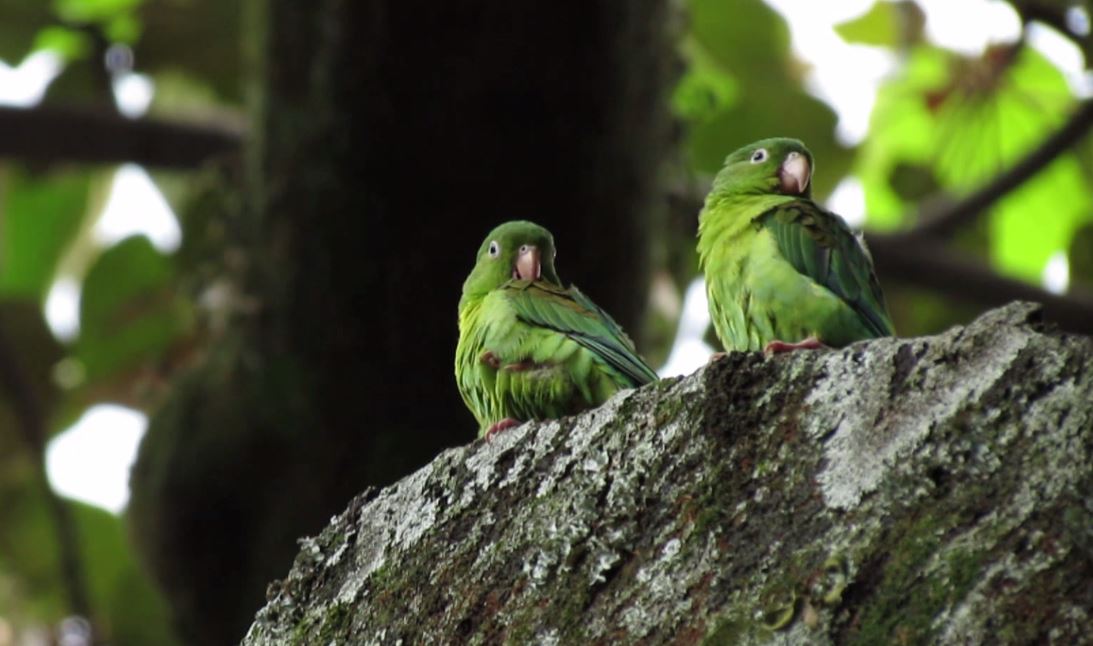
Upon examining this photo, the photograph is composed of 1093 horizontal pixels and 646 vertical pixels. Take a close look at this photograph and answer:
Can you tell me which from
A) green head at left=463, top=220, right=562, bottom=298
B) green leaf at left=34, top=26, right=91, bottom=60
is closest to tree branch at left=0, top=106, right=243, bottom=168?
green leaf at left=34, top=26, right=91, bottom=60

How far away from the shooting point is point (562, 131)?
5.53 meters

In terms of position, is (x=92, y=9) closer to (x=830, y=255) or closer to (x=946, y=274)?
(x=946, y=274)

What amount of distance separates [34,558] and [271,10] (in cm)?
379

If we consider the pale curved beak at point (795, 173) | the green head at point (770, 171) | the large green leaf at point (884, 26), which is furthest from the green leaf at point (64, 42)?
the pale curved beak at point (795, 173)

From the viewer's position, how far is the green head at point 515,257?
3172mm

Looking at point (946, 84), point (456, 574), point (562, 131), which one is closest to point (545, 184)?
point (562, 131)

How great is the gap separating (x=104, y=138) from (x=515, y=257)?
12.8ft

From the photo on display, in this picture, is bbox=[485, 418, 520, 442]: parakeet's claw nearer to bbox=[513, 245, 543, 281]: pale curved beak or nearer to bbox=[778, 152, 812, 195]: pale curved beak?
bbox=[513, 245, 543, 281]: pale curved beak

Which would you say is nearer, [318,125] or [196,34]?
[318,125]

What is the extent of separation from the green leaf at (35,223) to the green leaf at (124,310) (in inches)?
17.4

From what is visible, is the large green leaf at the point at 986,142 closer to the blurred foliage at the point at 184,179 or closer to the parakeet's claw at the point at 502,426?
the blurred foliage at the point at 184,179

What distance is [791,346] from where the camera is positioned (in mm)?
2463

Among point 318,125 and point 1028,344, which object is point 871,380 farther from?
point 318,125

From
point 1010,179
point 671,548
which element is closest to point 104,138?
point 1010,179
